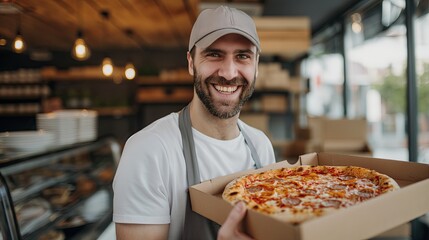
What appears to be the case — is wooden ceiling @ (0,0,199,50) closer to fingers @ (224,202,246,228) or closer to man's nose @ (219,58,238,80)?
man's nose @ (219,58,238,80)

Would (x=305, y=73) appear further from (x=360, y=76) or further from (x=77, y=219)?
(x=77, y=219)

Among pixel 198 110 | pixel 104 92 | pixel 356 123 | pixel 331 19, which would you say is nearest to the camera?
pixel 198 110

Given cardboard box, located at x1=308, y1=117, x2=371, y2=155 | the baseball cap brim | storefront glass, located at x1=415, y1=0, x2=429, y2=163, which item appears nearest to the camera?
the baseball cap brim

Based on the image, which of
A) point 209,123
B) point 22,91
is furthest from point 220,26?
point 22,91

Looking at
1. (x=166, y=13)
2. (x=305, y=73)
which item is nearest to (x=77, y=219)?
(x=166, y=13)

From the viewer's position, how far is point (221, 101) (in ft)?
3.60

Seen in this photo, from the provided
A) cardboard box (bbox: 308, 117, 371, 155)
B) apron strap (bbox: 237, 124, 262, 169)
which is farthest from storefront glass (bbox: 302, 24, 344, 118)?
apron strap (bbox: 237, 124, 262, 169)

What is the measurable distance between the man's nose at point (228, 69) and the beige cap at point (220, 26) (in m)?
0.08

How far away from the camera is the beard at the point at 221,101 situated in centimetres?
→ 108

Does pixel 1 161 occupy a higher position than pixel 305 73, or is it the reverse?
pixel 305 73

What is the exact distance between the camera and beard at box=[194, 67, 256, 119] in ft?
3.55

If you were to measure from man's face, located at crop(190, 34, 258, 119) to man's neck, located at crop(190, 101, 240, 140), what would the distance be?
84 mm

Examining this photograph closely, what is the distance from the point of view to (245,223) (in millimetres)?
746

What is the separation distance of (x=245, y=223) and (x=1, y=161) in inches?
43.8
